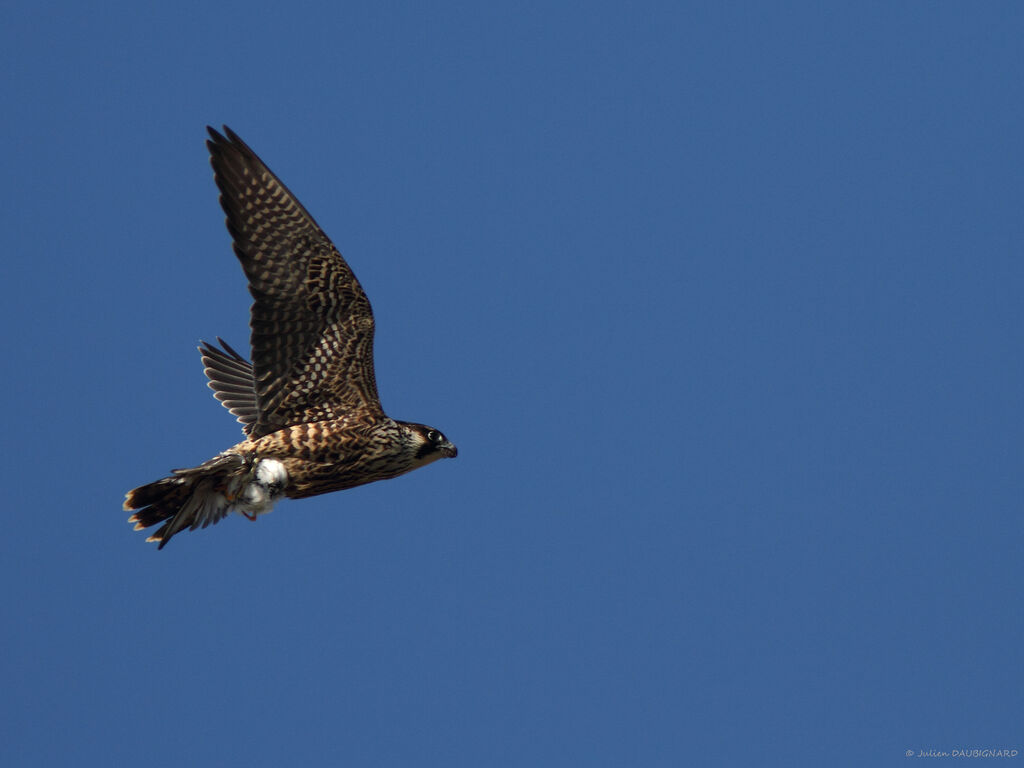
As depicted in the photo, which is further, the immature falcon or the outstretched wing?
the outstretched wing

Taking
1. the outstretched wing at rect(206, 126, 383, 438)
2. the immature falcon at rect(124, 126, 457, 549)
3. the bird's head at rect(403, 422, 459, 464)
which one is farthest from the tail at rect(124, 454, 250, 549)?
the bird's head at rect(403, 422, 459, 464)

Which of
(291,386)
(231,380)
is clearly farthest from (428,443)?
(231,380)

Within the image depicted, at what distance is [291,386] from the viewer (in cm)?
982

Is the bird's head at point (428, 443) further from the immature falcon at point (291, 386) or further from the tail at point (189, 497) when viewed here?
the tail at point (189, 497)

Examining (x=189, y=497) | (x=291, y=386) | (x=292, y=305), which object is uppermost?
(x=292, y=305)

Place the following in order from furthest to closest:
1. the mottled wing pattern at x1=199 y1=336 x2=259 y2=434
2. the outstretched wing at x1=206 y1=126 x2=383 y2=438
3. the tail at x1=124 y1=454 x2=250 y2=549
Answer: the mottled wing pattern at x1=199 y1=336 x2=259 y2=434
the outstretched wing at x1=206 y1=126 x2=383 y2=438
the tail at x1=124 y1=454 x2=250 y2=549

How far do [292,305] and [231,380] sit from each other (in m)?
2.45

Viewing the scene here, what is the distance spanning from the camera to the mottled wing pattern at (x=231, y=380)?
1168 centimetres

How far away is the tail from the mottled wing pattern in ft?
6.82

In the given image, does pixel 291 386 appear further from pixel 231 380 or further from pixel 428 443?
pixel 231 380

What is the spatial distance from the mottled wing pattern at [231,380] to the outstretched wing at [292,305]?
72.3 inches

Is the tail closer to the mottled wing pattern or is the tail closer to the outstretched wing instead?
the outstretched wing

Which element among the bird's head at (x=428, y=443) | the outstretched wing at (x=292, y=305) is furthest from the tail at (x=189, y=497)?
the bird's head at (x=428, y=443)

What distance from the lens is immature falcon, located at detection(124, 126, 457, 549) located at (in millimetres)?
9430
